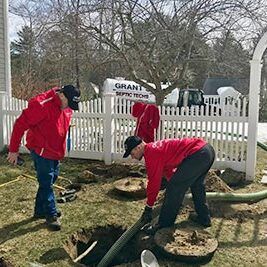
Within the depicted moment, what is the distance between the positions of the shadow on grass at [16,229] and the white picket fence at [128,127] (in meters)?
3.31

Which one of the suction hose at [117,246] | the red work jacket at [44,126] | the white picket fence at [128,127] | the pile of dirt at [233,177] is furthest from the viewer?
the white picket fence at [128,127]

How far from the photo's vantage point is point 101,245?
4.13 meters

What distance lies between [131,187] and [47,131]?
1.90 meters

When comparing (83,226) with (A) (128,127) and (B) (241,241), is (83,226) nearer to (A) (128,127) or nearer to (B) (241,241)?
(B) (241,241)

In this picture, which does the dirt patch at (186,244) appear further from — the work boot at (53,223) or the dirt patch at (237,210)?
the work boot at (53,223)

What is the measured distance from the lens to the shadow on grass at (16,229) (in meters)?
3.95

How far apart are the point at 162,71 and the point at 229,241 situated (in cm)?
603

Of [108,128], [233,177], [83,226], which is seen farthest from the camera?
[108,128]

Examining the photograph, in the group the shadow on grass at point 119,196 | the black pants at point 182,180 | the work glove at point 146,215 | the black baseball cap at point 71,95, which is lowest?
the shadow on grass at point 119,196

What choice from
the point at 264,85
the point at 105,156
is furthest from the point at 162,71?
the point at 264,85

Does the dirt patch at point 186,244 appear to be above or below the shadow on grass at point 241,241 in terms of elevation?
above

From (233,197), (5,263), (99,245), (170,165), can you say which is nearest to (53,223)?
(99,245)

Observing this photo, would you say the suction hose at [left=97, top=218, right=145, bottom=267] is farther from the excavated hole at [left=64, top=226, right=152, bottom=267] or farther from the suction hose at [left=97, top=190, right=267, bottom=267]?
the excavated hole at [left=64, top=226, right=152, bottom=267]

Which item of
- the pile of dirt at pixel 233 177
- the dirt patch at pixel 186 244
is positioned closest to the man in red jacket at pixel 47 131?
the dirt patch at pixel 186 244
